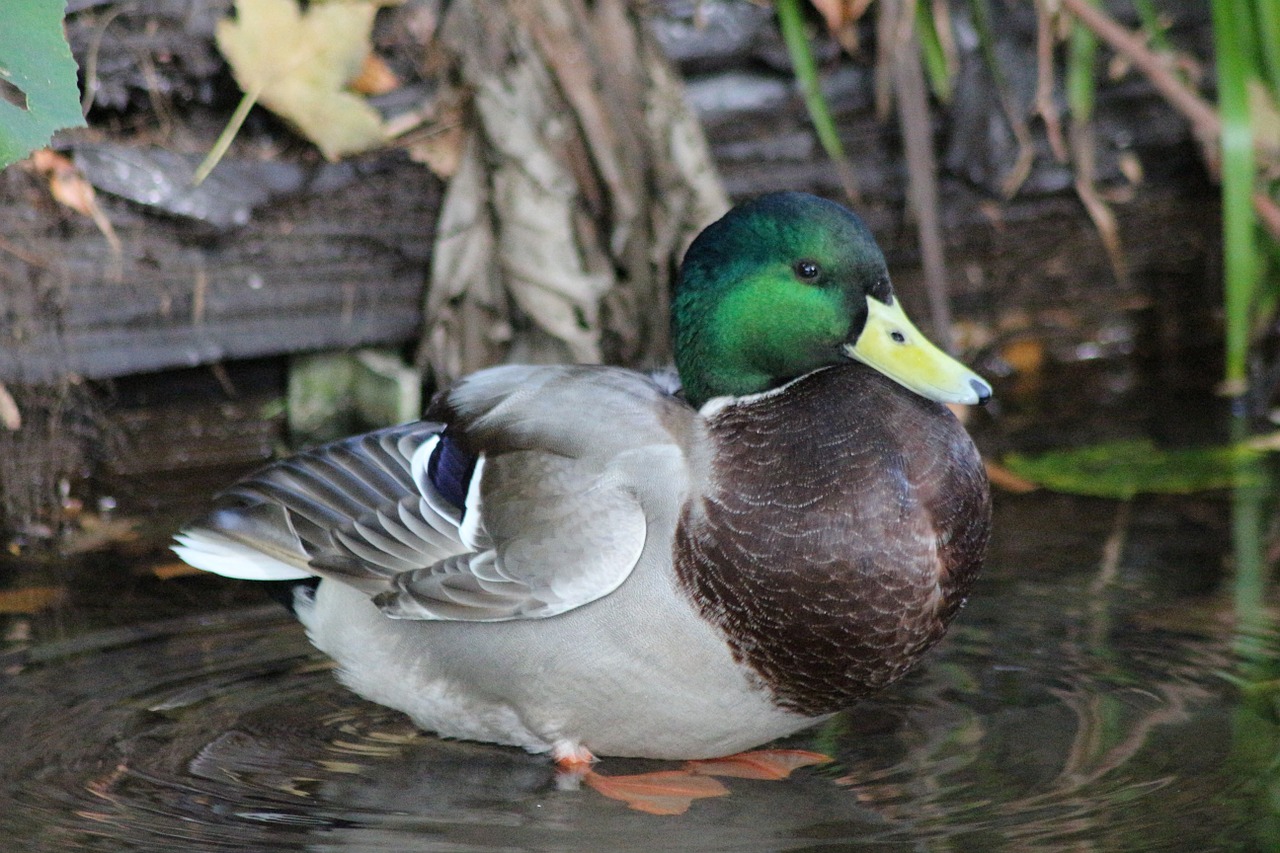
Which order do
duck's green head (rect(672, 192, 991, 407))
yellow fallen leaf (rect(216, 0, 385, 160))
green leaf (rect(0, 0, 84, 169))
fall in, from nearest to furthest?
1. green leaf (rect(0, 0, 84, 169))
2. duck's green head (rect(672, 192, 991, 407))
3. yellow fallen leaf (rect(216, 0, 385, 160))

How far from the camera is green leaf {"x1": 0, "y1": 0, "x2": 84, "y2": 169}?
85.2 inches

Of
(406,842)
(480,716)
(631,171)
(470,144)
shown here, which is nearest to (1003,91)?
(631,171)

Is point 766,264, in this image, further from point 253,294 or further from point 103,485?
point 103,485

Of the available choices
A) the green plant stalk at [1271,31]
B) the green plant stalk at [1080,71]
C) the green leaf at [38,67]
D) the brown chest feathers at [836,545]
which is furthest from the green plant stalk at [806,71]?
the green leaf at [38,67]

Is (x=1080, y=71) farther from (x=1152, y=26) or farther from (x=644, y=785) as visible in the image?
(x=644, y=785)

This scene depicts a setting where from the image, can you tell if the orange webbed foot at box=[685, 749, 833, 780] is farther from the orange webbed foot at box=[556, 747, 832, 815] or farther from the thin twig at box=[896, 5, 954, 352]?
the thin twig at box=[896, 5, 954, 352]

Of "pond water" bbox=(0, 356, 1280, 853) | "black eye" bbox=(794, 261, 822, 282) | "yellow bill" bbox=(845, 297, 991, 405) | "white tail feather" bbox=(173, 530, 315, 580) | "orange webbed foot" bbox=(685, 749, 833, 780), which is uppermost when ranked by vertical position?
"black eye" bbox=(794, 261, 822, 282)

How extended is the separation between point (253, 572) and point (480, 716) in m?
0.53

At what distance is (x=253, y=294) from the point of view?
4438mm

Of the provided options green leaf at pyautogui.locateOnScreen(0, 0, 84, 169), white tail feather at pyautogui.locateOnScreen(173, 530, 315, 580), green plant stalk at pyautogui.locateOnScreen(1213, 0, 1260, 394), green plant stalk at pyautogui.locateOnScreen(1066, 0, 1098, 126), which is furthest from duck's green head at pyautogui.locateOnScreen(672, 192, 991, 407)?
green plant stalk at pyautogui.locateOnScreen(1066, 0, 1098, 126)

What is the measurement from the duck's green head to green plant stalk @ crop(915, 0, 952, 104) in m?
1.98

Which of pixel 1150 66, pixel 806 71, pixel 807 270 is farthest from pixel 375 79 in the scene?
pixel 1150 66

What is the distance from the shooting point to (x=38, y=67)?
85.7 inches

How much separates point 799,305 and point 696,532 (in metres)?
0.44
